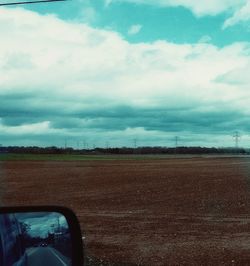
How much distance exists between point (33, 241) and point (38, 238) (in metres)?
0.03

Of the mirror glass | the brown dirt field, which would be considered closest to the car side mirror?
the mirror glass

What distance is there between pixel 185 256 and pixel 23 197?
1561 centimetres

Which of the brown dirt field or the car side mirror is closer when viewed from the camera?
the car side mirror

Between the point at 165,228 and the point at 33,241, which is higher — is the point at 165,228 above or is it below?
below

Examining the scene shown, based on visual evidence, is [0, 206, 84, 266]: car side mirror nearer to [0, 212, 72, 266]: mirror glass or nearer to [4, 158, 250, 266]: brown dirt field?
[0, 212, 72, 266]: mirror glass

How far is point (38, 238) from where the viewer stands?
2492 millimetres

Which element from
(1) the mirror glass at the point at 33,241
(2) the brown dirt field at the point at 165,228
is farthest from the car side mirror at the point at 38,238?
(2) the brown dirt field at the point at 165,228

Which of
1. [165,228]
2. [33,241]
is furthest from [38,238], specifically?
[165,228]

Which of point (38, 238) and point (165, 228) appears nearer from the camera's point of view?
point (38, 238)

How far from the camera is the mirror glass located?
2.44 metres

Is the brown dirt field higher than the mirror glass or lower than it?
lower

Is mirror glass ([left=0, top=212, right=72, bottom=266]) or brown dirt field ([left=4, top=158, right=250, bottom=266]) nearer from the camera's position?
mirror glass ([left=0, top=212, right=72, bottom=266])

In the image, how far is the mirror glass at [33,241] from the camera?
2438mm

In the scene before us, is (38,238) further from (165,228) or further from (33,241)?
(165,228)
